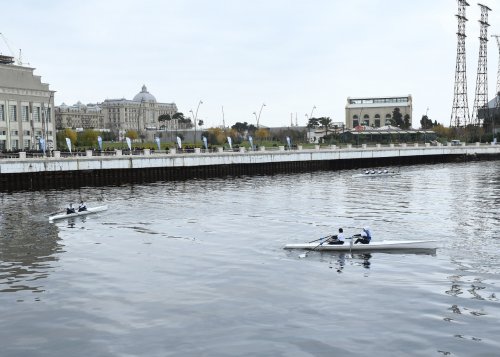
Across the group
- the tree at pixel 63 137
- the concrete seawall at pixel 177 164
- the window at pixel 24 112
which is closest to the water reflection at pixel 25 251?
the concrete seawall at pixel 177 164

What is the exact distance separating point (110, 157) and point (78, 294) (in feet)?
199

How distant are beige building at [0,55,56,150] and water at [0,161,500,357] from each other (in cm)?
6534

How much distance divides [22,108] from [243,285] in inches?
4035

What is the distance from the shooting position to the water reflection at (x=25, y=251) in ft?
98.3

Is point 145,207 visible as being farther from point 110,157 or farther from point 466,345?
point 466,345

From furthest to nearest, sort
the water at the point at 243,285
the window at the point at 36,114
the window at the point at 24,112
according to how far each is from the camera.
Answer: the window at the point at 36,114, the window at the point at 24,112, the water at the point at 243,285

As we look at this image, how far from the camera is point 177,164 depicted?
9350cm

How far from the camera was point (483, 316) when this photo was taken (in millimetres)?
23578

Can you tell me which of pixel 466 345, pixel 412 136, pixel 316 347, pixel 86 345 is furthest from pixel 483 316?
pixel 412 136

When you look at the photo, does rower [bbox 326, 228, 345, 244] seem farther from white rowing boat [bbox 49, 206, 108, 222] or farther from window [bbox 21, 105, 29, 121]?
window [bbox 21, 105, 29, 121]

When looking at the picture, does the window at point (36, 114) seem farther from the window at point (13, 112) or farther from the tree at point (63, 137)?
the tree at point (63, 137)

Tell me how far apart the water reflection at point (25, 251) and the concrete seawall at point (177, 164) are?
26891mm

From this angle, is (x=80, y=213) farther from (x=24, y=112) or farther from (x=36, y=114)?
(x=36, y=114)

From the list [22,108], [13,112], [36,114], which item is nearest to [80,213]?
[13,112]
